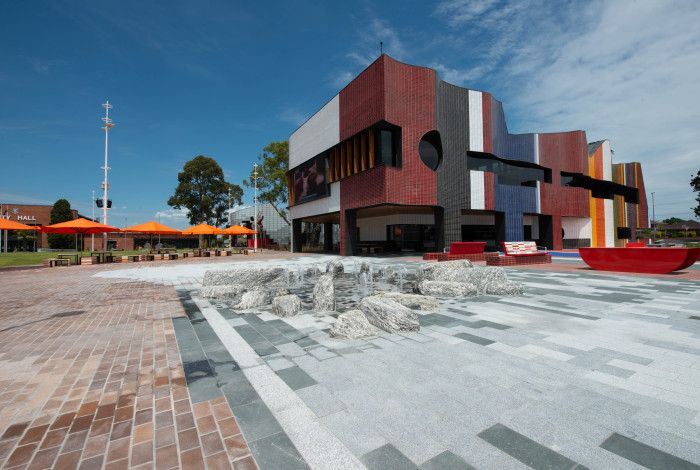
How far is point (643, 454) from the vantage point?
208cm

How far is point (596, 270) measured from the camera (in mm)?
12820

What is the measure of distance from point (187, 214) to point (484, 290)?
52450 millimetres

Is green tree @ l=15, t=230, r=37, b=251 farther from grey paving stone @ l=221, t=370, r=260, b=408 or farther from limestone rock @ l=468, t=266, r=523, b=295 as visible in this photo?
limestone rock @ l=468, t=266, r=523, b=295

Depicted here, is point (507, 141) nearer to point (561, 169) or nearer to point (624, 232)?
point (561, 169)

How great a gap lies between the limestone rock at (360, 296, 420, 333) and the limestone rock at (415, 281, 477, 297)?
9.42 ft

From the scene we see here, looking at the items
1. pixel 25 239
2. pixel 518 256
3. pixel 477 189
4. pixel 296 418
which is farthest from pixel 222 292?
pixel 25 239

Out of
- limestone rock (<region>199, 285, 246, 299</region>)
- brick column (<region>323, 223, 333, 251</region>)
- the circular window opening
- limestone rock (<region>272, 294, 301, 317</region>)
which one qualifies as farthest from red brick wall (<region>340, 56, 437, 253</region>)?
limestone rock (<region>272, 294, 301, 317</region>)

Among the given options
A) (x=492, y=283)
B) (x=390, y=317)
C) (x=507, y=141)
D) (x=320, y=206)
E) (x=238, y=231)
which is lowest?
(x=390, y=317)

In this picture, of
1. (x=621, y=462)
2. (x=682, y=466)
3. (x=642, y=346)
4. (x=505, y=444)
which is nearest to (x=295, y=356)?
(x=505, y=444)

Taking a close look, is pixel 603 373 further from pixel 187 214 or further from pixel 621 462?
pixel 187 214

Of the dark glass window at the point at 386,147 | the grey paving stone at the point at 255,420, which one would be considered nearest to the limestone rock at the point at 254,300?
the grey paving stone at the point at 255,420

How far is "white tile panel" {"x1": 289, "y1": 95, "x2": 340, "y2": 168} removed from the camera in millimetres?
27031

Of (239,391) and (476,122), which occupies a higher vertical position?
(476,122)

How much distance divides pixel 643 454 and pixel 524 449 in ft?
2.49
